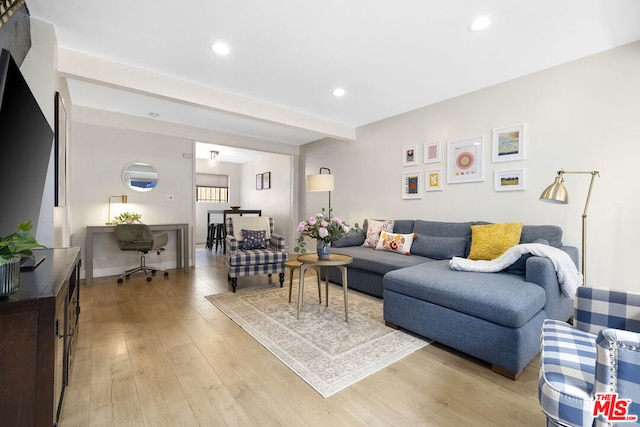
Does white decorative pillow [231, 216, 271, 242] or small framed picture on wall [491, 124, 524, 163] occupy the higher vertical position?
small framed picture on wall [491, 124, 524, 163]

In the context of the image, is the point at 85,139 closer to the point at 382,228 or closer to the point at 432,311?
the point at 382,228

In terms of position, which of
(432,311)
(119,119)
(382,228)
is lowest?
(432,311)

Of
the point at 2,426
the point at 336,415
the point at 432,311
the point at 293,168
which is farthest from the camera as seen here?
the point at 293,168

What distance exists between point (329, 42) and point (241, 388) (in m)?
2.66

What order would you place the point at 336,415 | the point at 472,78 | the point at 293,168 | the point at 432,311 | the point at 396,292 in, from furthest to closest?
the point at 293,168
the point at 472,78
the point at 396,292
the point at 432,311
the point at 336,415

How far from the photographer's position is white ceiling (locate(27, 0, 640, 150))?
202 cm

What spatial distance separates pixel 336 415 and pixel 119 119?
487 centimetres

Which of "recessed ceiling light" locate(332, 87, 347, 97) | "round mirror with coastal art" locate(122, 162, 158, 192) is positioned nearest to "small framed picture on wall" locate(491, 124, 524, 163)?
"recessed ceiling light" locate(332, 87, 347, 97)

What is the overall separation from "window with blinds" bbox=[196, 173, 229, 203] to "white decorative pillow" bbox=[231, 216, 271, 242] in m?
4.62

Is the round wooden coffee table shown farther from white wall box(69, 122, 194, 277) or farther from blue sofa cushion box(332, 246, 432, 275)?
white wall box(69, 122, 194, 277)

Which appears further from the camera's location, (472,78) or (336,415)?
(472,78)

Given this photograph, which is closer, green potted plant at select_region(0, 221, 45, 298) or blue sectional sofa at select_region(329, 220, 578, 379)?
green potted plant at select_region(0, 221, 45, 298)

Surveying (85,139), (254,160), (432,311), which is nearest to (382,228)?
(432,311)

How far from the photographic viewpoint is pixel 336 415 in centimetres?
145
